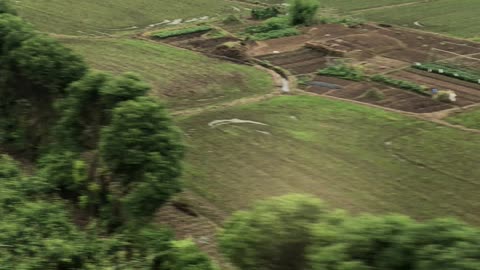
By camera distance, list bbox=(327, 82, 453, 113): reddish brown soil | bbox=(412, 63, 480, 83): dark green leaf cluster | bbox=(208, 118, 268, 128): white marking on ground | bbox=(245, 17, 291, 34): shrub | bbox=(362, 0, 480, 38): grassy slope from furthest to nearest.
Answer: bbox=(362, 0, 480, 38): grassy slope
bbox=(245, 17, 291, 34): shrub
bbox=(412, 63, 480, 83): dark green leaf cluster
bbox=(327, 82, 453, 113): reddish brown soil
bbox=(208, 118, 268, 128): white marking on ground

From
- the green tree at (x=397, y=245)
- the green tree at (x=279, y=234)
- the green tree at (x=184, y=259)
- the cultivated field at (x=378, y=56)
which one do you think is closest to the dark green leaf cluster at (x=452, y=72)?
the cultivated field at (x=378, y=56)

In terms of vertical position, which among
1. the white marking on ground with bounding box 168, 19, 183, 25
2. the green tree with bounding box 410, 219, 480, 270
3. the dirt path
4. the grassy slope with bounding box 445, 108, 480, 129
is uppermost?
the green tree with bounding box 410, 219, 480, 270

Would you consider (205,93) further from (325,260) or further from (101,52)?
(325,260)

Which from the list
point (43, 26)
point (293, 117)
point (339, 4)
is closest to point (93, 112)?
point (293, 117)

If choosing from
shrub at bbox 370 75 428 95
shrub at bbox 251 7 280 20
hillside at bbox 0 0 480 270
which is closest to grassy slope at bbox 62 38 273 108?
hillside at bbox 0 0 480 270

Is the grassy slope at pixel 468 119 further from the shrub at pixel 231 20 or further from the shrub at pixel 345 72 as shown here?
the shrub at pixel 231 20

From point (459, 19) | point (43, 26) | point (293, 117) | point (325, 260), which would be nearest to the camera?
point (325, 260)

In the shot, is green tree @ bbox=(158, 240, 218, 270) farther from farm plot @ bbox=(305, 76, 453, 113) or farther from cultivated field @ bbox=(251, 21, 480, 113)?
cultivated field @ bbox=(251, 21, 480, 113)
